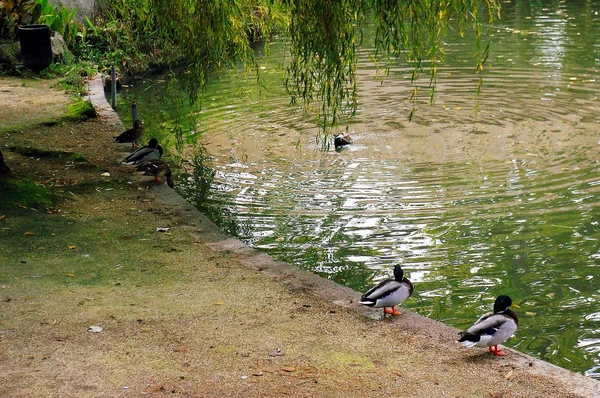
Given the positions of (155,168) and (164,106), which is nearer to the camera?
(155,168)

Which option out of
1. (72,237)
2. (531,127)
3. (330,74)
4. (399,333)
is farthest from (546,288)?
(531,127)

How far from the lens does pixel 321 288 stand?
7.12 m

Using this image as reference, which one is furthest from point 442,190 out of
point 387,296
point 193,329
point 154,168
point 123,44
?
point 123,44

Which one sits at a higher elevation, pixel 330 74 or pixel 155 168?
pixel 330 74

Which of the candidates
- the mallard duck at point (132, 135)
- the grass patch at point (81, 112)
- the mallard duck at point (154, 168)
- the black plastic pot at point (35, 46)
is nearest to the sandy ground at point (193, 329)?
the mallard duck at point (154, 168)

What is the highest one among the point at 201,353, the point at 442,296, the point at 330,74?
the point at 330,74

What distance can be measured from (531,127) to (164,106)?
7.42m

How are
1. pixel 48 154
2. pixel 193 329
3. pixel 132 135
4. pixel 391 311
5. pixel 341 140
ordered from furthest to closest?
pixel 341 140
pixel 132 135
pixel 48 154
pixel 391 311
pixel 193 329

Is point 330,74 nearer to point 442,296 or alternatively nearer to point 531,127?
point 442,296

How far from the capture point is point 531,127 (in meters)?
13.4

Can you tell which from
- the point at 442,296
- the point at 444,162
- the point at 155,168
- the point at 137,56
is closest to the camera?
the point at 442,296

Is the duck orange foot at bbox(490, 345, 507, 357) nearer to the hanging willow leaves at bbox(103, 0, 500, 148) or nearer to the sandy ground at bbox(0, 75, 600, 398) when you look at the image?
the sandy ground at bbox(0, 75, 600, 398)

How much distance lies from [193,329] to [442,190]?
5.29 metres

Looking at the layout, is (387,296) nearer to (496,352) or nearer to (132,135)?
(496,352)
